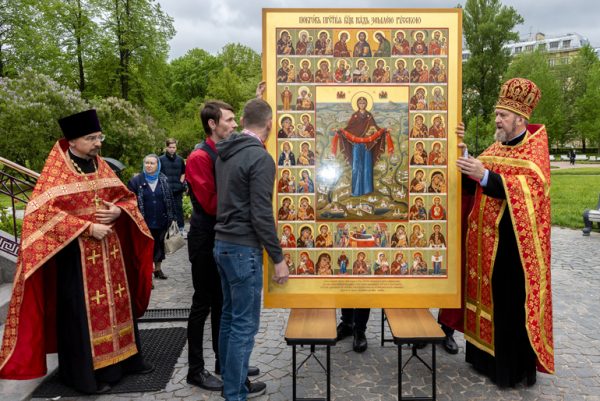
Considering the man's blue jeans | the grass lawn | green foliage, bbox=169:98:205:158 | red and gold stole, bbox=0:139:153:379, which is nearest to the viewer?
the man's blue jeans

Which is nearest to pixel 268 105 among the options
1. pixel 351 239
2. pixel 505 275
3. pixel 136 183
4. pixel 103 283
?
pixel 351 239

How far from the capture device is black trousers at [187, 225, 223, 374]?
4180 mm

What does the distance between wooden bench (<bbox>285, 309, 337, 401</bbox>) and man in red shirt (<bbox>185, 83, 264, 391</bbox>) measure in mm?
748

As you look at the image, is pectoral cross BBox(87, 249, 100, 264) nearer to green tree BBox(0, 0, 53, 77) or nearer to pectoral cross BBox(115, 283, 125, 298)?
pectoral cross BBox(115, 283, 125, 298)

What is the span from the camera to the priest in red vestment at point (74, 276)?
4.00 metres

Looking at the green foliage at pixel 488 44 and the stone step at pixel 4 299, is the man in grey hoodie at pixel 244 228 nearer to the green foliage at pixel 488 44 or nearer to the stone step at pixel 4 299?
the stone step at pixel 4 299

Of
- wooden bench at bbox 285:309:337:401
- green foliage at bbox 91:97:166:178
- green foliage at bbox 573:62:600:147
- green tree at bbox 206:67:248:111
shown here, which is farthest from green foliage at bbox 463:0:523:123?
wooden bench at bbox 285:309:337:401

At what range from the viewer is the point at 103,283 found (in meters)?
4.32

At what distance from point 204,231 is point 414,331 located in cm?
193

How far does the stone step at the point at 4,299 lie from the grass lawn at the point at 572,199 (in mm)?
13218

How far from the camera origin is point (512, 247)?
4.32 m

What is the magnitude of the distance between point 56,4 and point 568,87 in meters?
51.4

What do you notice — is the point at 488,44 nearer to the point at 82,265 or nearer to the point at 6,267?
the point at 6,267

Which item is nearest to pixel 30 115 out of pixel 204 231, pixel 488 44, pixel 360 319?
pixel 204 231
